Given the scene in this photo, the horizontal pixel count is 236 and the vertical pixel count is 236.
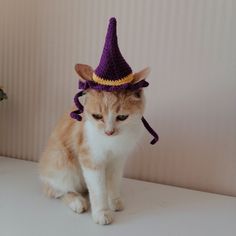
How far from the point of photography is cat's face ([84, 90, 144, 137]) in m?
0.82

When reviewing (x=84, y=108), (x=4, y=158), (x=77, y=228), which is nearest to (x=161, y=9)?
(x=84, y=108)

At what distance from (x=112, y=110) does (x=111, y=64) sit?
0.11 meters

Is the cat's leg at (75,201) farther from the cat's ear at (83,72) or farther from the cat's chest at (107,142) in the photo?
the cat's ear at (83,72)

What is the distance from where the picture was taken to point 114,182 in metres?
1.00

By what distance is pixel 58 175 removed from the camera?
3.28 feet

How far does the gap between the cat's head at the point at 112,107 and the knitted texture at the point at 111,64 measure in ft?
0.11

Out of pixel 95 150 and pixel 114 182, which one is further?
pixel 114 182

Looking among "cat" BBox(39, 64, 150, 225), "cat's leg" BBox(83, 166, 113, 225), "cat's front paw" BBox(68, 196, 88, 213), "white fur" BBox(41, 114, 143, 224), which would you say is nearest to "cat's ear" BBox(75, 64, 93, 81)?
"cat" BBox(39, 64, 150, 225)

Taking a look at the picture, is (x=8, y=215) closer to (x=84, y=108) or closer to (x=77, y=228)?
(x=77, y=228)

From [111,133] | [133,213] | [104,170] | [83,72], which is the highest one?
[83,72]

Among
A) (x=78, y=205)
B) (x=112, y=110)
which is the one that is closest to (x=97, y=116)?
(x=112, y=110)

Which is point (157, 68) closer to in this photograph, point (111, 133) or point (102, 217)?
point (111, 133)

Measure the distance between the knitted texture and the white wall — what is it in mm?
329

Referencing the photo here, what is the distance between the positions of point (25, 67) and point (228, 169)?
819mm
